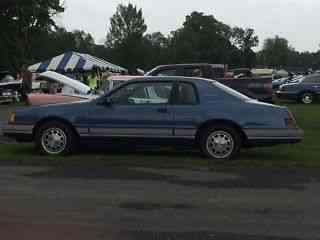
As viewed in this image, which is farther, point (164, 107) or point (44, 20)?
point (44, 20)

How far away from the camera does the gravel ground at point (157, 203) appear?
22.8ft

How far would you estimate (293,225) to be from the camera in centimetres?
724

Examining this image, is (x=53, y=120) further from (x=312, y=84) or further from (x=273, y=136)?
(x=312, y=84)

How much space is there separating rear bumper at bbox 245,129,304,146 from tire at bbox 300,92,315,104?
24.5 meters

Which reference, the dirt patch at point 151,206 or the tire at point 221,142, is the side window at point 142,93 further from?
the dirt patch at point 151,206

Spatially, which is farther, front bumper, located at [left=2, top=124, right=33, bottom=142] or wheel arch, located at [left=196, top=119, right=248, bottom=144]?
front bumper, located at [left=2, top=124, right=33, bottom=142]

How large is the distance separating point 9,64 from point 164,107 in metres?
54.1

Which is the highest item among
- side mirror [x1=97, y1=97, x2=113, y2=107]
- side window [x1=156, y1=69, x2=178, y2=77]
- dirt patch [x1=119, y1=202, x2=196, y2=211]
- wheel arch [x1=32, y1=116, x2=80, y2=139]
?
side window [x1=156, y1=69, x2=178, y2=77]

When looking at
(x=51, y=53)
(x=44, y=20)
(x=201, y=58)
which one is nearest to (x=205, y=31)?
(x=201, y=58)

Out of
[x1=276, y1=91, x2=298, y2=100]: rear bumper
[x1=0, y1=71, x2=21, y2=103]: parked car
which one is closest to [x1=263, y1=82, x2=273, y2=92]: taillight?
[x1=276, y1=91, x2=298, y2=100]: rear bumper

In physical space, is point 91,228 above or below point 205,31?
below

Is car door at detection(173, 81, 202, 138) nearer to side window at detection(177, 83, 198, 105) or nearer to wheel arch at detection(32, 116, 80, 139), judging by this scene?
side window at detection(177, 83, 198, 105)

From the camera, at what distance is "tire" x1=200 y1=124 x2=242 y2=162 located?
40.2ft

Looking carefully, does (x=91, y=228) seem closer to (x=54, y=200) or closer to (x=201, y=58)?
(x=54, y=200)
